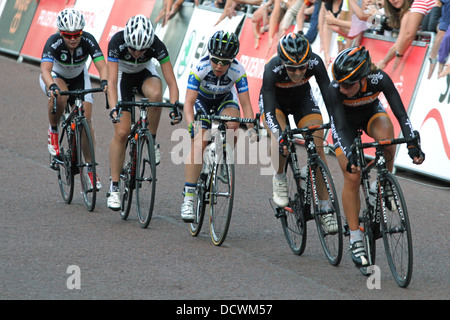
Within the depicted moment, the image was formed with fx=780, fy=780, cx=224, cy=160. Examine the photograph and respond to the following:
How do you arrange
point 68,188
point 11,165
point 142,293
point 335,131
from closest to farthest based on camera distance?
point 142,293 → point 335,131 → point 68,188 → point 11,165

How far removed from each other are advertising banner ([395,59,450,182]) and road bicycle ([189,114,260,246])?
3.69 meters

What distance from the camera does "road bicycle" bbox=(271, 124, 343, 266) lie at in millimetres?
6316

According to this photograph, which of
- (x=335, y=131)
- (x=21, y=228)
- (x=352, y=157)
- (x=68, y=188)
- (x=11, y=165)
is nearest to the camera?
(x=352, y=157)

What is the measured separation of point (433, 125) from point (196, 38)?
19.2ft

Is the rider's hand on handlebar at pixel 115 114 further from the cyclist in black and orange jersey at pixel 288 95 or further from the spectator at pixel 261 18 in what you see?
the spectator at pixel 261 18

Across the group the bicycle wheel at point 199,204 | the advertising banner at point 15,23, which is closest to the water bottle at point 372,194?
the bicycle wheel at point 199,204

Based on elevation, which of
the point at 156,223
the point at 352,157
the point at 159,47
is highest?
the point at 159,47

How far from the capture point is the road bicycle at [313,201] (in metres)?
6.32

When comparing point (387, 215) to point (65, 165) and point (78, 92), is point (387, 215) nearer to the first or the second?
point (78, 92)

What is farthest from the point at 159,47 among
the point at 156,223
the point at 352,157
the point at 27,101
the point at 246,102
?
the point at 27,101

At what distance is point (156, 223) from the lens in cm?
765

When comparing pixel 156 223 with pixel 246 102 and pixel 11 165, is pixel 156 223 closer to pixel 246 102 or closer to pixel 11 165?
pixel 246 102

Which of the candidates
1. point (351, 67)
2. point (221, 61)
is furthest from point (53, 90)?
point (351, 67)

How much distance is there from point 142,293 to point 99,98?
1013 cm
